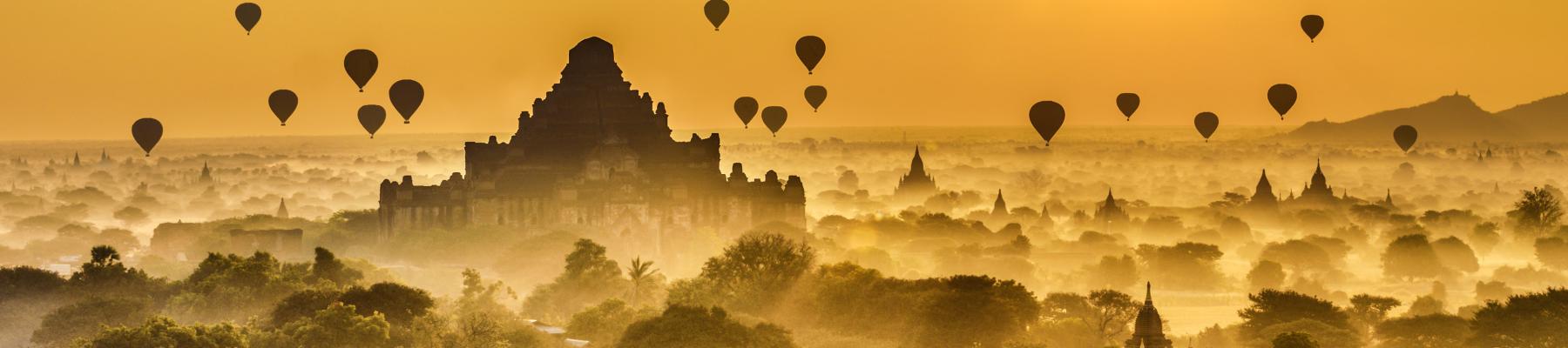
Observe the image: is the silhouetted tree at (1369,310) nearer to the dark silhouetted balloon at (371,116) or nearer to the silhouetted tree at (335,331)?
the silhouetted tree at (335,331)

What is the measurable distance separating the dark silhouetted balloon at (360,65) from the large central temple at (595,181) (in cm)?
595

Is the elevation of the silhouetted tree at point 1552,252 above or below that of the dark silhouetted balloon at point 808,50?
below

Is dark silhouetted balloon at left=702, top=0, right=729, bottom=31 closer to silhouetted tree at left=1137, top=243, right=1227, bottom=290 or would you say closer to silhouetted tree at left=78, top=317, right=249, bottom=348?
silhouetted tree at left=1137, top=243, right=1227, bottom=290

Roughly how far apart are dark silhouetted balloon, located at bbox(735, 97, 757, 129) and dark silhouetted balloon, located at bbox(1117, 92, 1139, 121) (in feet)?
69.6

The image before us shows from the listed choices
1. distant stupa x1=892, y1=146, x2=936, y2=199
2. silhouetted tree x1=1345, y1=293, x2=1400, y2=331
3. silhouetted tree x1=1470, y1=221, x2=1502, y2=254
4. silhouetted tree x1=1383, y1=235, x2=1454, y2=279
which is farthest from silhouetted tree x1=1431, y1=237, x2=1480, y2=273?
distant stupa x1=892, y1=146, x2=936, y2=199

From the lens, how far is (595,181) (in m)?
109

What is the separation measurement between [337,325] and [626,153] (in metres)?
43.1

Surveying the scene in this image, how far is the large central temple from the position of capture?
10781 cm

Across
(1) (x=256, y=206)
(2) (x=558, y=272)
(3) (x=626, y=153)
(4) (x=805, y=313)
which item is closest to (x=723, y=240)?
(3) (x=626, y=153)

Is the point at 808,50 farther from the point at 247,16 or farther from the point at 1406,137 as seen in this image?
the point at 1406,137

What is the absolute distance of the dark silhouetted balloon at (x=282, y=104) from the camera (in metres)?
117

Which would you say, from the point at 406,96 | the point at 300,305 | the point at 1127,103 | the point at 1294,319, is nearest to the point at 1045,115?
the point at 1127,103

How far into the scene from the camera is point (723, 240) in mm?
107688

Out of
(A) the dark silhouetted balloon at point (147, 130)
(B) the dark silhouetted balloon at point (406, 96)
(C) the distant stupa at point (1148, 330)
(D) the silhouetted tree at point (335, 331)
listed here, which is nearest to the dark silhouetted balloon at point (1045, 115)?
(B) the dark silhouetted balloon at point (406, 96)
